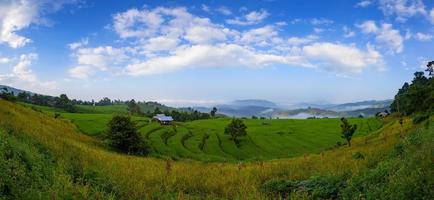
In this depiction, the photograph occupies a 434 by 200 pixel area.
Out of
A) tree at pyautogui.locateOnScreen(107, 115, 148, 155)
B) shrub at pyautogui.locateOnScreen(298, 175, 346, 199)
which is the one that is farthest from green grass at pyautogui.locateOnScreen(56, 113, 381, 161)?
Result: shrub at pyautogui.locateOnScreen(298, 175, 346, 199)

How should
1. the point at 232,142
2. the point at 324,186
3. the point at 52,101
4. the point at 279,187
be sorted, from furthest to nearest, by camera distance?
the point at 52,101
the point at 232,142
the point at 279,187
the point at 324,186

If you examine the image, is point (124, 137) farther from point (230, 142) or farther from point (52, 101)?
point (52, 101)

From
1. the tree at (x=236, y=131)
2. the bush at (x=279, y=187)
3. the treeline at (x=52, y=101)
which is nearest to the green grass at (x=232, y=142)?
the tree at (x=236, y=131)

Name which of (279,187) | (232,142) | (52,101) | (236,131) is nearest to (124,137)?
(232,142)

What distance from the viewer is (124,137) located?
5650 centimetres

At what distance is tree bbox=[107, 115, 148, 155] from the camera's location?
56.5 meters

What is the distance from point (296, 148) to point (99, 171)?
254 feet

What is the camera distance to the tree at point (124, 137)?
185 feet

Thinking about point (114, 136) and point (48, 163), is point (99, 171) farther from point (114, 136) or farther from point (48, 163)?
point (114, 136)

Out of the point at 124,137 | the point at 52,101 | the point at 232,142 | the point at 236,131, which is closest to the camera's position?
the point at 124,137

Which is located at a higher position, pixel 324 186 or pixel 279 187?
pixel 324 186

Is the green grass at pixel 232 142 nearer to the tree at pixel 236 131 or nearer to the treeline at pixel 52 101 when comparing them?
the tree at pixel 236 131

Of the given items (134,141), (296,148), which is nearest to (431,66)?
(296,148)

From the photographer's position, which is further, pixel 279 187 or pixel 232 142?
pixel 232 142
